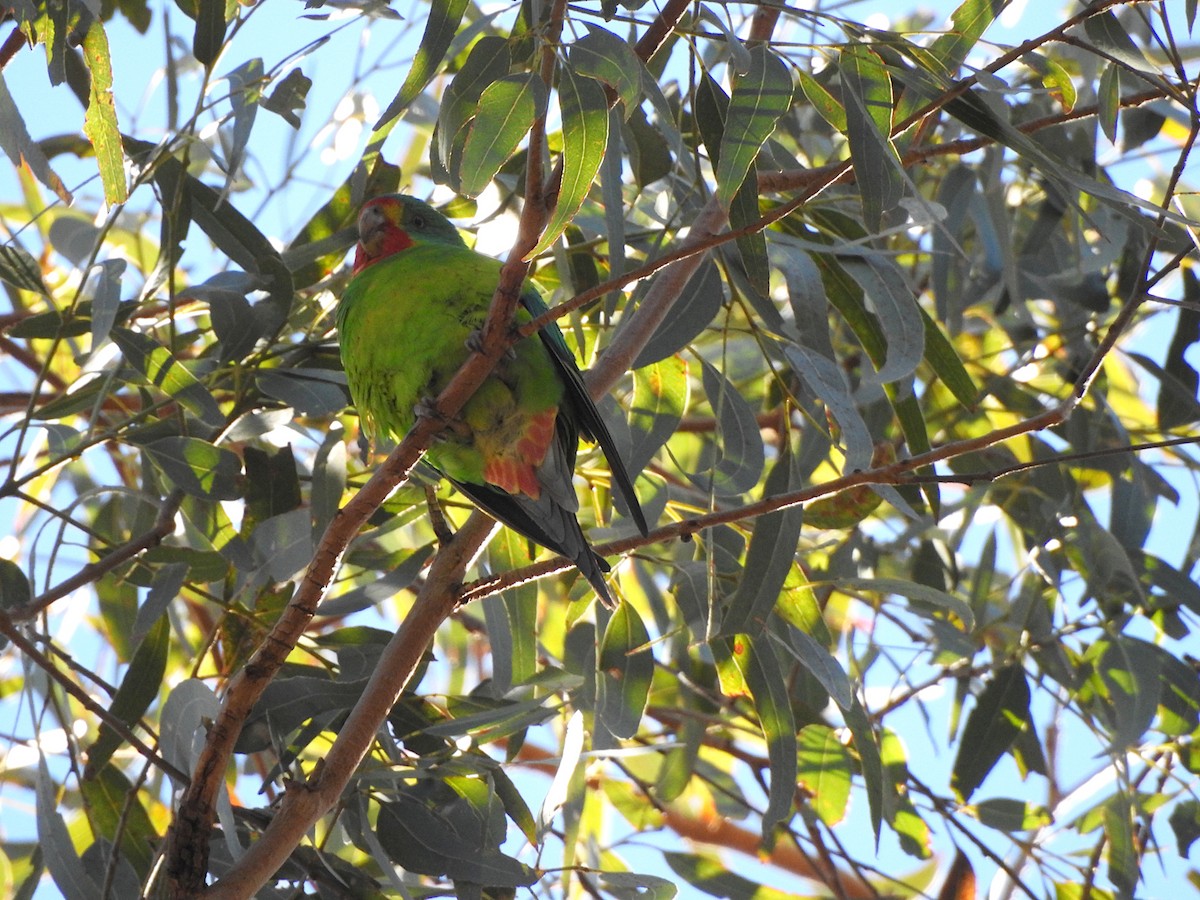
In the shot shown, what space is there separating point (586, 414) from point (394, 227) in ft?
2.81

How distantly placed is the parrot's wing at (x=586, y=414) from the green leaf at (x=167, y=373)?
61cm

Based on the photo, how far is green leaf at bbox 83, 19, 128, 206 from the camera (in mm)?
1980

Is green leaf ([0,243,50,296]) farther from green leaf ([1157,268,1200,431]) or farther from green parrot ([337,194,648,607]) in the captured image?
green leaf ([1157,268,1200,431])

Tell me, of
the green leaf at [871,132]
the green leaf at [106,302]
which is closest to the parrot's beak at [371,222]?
the green leaf at [106,302]

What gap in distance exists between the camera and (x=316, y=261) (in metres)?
2.72

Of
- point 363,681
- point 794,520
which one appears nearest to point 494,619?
point 363,681

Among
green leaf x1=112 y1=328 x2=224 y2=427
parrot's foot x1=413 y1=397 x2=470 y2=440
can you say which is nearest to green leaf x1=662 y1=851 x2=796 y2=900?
parrot's foot x1=413 y1=397 x2=470 y2=440

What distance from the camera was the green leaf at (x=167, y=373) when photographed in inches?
87.7

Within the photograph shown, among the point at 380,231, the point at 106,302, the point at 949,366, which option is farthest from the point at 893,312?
the point at 106,302

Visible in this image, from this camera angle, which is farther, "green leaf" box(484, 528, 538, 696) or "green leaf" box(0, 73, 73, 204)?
"green leaf" box(484, 528, 538, 696)

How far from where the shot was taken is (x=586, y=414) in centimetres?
211

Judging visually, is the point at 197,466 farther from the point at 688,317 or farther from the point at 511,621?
the point at 688,317

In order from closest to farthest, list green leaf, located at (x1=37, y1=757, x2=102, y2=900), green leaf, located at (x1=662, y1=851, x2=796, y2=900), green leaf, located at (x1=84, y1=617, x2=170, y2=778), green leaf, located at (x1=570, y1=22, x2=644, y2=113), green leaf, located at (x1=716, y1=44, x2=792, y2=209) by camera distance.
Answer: green leaf, located at (x1=570, y1=22, x2=644, y2=113), green leaf, located at (x1=716, y1=44, x2=792, y2=209), green leaf, located at (x1=37, y1=757, x2=102, y2=900), green leaf, located at (x1=84, y1=617, x2=170, y2=778), green leaf, located at (x1=662, y1=851, x2=796, y2=900)

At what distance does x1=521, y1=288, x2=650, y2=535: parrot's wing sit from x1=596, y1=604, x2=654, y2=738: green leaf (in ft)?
1.31
